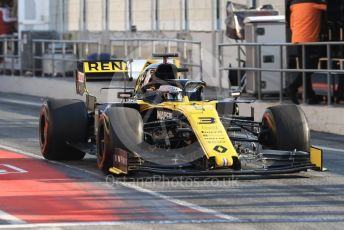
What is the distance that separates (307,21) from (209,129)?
25.1ft

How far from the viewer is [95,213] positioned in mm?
8641

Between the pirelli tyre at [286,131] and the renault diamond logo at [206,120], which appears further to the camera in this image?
the pirelli tyre at [286,131]

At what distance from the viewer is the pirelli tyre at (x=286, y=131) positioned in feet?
36.4

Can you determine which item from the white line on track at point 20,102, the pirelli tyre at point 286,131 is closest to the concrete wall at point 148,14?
the white line on track at point 20,102

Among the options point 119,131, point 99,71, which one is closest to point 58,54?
point 99,71

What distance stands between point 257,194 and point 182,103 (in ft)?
6.25

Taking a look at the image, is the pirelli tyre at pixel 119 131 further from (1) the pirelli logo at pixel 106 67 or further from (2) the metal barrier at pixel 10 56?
(2) the metal barrier at pixel 10 56

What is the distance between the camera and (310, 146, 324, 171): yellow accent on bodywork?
10.8 metres

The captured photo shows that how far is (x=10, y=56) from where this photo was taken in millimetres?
29406

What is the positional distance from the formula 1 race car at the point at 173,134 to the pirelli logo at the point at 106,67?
3.40 feet

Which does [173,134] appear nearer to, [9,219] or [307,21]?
[9,219]

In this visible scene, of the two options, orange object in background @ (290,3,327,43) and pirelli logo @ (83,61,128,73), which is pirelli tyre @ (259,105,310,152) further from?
orange object in background @ (290,3,327,43)

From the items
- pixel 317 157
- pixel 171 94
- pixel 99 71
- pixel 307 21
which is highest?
pixel 307 21

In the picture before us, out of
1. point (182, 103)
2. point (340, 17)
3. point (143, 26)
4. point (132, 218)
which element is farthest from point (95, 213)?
point (143, 26)
